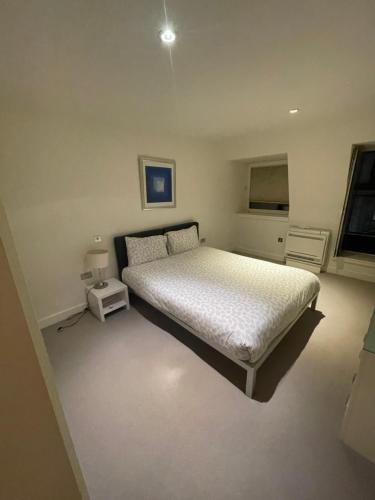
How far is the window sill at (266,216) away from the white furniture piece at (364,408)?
10.3 ft

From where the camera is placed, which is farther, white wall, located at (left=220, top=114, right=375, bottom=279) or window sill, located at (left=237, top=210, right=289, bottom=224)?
window sill, located at (left=237, top=210, right=289, bottom=224)

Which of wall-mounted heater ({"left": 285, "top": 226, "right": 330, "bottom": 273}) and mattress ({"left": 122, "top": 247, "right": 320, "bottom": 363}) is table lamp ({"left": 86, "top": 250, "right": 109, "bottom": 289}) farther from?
wall-mounted heater ({"left": 285, "top": 226, "right": 330, "bottom": 273})

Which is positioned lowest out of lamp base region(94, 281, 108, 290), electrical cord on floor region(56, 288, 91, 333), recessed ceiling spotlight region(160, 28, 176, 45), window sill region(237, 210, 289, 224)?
electrical cord on floor region(56, 288, 91, 333)

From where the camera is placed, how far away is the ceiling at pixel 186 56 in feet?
3.29

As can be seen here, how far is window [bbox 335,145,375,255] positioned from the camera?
121 inches

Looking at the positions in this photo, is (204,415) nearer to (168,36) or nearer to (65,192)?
(168,36)

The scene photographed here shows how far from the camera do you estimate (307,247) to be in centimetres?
359

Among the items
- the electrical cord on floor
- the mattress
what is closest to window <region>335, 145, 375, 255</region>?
the mattress

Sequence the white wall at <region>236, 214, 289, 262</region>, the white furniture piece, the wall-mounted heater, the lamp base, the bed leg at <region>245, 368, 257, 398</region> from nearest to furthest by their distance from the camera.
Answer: the white furniture piece < the bed leg at <region>245, 368, 257, 398</region> < the lamp base < the wall-mounted heater < the white wall at <region>236, 214, 289, 262</region>

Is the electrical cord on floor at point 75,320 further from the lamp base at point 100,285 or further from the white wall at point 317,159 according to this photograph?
the white wall at point 317,159

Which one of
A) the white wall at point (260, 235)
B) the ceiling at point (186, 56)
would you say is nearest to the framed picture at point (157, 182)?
the ceiling at point (186, 56)

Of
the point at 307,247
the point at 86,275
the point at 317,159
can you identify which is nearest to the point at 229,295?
the point at 86,275

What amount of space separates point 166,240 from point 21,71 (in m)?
2.27

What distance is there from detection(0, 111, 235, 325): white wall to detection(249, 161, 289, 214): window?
228cm
